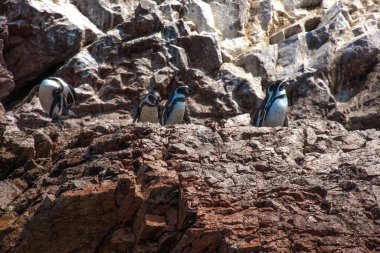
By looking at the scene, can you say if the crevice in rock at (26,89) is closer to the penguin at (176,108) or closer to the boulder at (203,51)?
the boulder at (203,51)

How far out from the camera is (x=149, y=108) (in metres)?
14.9

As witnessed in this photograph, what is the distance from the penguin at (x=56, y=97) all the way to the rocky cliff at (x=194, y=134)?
1.15 ft

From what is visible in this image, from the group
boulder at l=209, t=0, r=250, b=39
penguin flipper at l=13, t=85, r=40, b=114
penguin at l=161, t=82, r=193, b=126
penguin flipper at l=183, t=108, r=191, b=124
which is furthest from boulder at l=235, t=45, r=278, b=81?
penguin flipper at l=13, t=85, r=40, b=114

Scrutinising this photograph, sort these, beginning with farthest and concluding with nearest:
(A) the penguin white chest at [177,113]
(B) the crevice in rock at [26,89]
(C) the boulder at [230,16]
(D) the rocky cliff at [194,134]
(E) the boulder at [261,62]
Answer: (C) the boulder at [230,16] < (B) the crevice in rock at [26,89] < (E) the boulder at [261,62] < (A) the penguin white chest at [177,113] < (D) the rocky cliff at [194,134]

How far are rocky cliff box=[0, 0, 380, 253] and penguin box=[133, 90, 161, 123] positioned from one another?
1.19m

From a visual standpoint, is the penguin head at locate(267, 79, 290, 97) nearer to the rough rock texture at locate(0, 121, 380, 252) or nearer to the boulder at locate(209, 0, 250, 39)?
the rough rock texture at locate(0, 121, 380, 252)

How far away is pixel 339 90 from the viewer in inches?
640

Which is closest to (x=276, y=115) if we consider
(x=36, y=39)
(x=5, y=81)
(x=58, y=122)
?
(x=58, y=122)

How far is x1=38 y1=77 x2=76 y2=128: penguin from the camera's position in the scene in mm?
15094

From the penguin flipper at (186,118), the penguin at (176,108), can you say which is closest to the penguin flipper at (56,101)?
the penguin at (176,108)

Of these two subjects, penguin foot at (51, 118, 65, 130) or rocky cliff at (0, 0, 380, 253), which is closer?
rocky cliff at (0, 0, 380, 253)

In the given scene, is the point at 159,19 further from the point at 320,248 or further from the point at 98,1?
the point at 320,248

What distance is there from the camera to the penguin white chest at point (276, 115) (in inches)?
511

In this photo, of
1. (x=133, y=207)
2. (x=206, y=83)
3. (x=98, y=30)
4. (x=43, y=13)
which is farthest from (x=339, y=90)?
(x=133, y=207)
